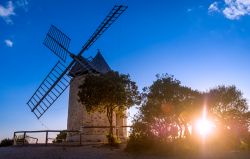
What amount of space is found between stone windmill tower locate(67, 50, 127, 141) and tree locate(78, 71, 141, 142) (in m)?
3.42

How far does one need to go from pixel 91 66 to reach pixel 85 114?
5488 mm

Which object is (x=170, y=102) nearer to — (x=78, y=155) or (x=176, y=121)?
(x=176, y=121)

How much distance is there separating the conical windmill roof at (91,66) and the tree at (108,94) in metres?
4.69

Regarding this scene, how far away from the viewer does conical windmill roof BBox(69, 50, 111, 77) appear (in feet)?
104

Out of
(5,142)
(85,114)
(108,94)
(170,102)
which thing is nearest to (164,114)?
(170,102)

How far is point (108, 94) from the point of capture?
84.9ft

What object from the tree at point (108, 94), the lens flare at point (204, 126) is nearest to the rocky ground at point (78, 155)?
the tree at point (108, 94)

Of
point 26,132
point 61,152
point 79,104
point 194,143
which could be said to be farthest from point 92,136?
point 194,143

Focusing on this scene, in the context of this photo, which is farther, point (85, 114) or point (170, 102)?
point (85, 114)

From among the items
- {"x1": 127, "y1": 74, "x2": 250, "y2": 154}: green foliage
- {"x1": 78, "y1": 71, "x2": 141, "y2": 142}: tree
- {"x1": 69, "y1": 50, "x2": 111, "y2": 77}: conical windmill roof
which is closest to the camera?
{"x1": 127, "y1": 74, "x2": 250, "y2": 154}: green foliage

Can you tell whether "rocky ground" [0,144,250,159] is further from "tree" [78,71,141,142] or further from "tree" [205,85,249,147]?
"tree" [205,85,249,147]

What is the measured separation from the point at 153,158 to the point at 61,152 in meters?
6.65

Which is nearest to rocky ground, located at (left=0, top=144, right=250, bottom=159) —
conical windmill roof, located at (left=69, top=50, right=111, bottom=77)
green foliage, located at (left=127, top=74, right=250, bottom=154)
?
green foliage, located at (left=127, top=74, right=250, bottom=154)

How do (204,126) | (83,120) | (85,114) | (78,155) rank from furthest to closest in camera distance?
1. (85,114)
2. (83,120)
3. (204,126)
4. (78,155)
